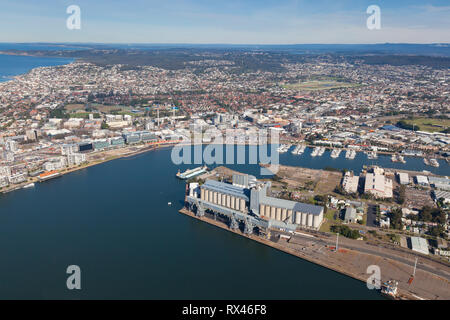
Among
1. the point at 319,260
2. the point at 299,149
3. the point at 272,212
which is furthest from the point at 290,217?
the point at 299,149

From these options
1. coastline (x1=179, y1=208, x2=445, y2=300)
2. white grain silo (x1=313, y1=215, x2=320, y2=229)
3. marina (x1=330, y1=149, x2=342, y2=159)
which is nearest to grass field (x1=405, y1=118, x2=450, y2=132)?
marina (x1=330, y1=149, x2=342, y2=159)

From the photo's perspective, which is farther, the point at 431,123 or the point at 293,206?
the point at 431,123

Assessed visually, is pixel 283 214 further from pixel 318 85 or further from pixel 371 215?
pixel 318 85

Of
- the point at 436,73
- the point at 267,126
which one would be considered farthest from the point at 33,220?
the point at 436,73

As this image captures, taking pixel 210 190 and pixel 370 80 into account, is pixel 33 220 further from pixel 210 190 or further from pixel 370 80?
pixel 370 80

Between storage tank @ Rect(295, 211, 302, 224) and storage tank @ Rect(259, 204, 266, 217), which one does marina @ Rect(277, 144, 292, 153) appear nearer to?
storage tank @ Rect(259, 204, 266, 217)

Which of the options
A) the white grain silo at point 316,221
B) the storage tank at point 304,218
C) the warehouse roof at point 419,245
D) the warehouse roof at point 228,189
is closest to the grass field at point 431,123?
the warehouse roof at point 419,245
